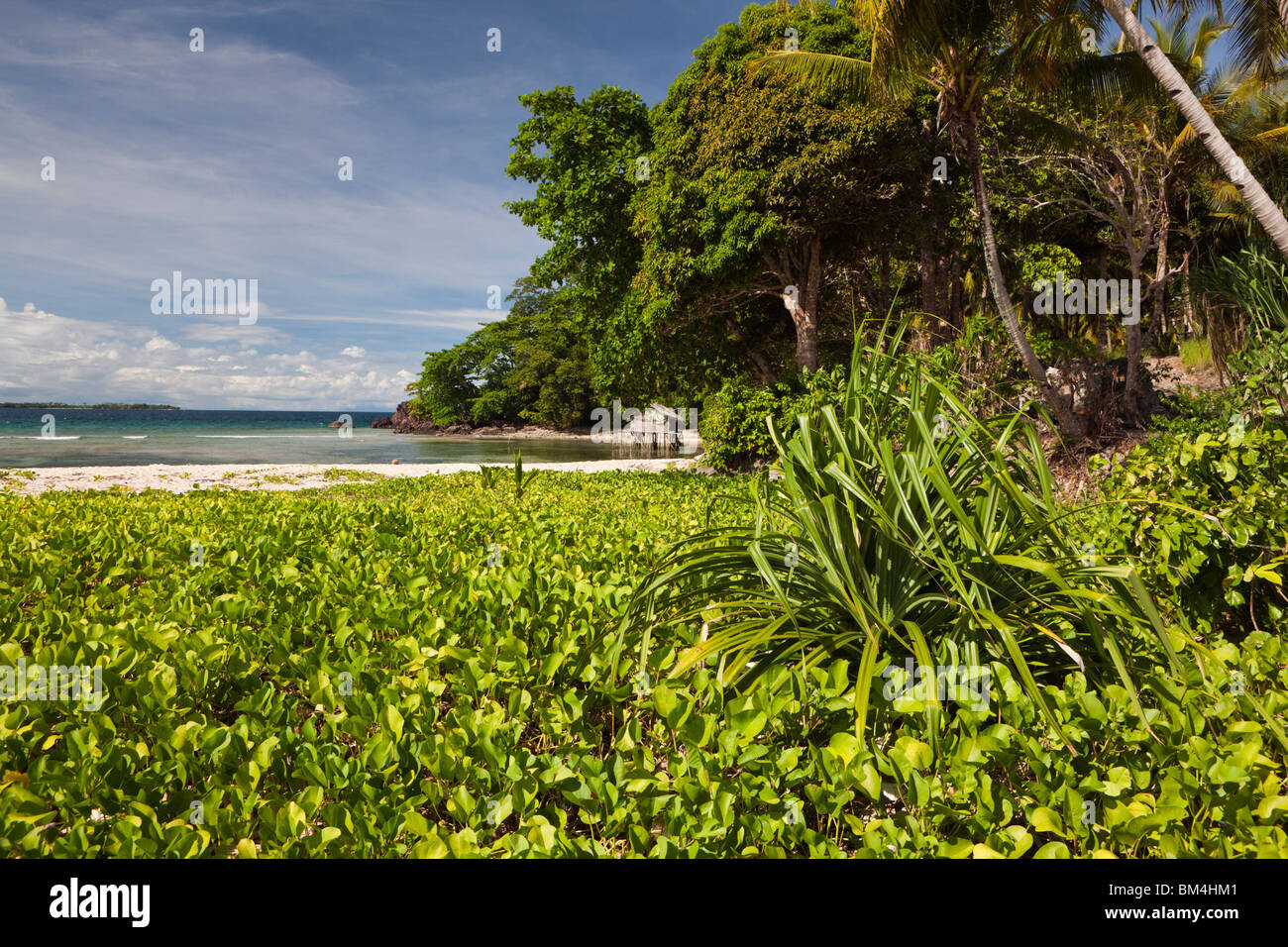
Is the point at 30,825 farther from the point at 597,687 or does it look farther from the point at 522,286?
the point at 522,286

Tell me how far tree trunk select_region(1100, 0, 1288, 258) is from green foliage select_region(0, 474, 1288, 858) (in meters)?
8.61

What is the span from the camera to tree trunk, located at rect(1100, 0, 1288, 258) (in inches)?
323

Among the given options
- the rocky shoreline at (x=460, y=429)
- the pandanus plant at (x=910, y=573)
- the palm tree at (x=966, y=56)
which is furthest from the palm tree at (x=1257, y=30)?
the rocky shoreline at (x=460, y=429)

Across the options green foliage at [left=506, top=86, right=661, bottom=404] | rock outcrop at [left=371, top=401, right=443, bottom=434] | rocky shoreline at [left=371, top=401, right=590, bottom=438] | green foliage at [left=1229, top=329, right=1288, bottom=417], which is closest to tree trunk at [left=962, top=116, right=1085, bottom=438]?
green foliage at [left=1229, top=329, right=1288, bottom=417]

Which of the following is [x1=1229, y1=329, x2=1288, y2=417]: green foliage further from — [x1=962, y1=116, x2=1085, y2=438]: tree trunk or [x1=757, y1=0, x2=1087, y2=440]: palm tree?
[x1=757, y1=0, x2=1087, y2=440]: palm tree

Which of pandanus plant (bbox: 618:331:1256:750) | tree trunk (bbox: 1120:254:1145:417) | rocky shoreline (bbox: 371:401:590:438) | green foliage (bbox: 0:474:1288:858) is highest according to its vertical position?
rocky shoreline (bbox: 371:401:590:438)

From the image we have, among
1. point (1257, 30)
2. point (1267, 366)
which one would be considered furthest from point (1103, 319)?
point (1267, 366)

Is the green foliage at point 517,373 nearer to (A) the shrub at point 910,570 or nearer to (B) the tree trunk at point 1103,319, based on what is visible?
(B) the tree trunk at point 1103,319

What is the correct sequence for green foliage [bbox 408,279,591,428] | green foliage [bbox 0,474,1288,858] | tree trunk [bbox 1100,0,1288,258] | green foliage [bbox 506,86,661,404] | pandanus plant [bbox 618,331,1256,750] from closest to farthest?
green foliage [bbox 0,474,1288,858]
pandanus plant [bbox 618,331,1256,750]
tree trunk [bbox 1100,0,1288,258]
green foliage [bbox 506,86,661,404]
green foliage [bbox 408,279,591,428]

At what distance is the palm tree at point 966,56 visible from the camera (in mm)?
9758

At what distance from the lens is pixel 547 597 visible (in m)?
3.14

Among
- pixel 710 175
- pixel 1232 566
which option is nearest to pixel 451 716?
pixel 1232 566

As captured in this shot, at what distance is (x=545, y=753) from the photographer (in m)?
1.88
